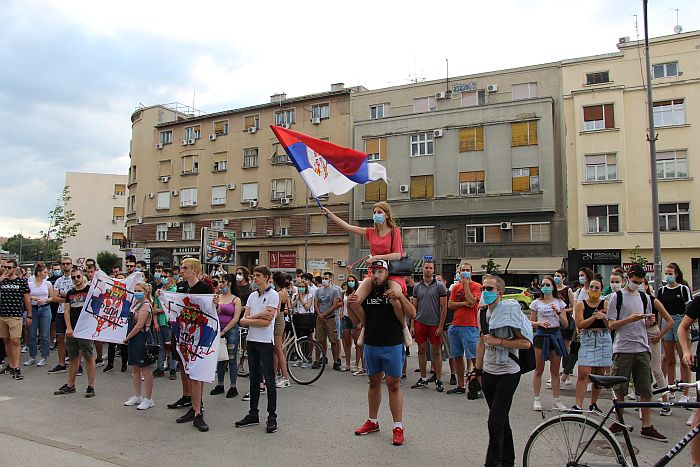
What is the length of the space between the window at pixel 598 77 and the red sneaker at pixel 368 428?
33.1 m

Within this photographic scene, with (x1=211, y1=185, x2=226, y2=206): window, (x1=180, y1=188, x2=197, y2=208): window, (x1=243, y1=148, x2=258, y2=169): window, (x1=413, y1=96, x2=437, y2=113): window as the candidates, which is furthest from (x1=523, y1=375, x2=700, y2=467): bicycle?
(x1=180, y1=188, x2=197, y2=208): window

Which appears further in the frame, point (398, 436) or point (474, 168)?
point (474, 168)

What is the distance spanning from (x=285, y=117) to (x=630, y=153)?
25.1 meters

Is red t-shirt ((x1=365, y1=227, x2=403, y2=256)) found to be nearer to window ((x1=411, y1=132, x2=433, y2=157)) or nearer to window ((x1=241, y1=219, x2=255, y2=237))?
window ((x1=411, y1=132, x2=433, y2=157))

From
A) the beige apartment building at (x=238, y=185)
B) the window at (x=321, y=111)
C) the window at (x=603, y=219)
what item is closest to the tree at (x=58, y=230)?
the beige apartment building at (x=238, y=185)

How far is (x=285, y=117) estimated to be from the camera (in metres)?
43.8

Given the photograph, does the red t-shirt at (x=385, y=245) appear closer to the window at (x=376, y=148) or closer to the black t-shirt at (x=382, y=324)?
the black t-shirt at (x=382, y=324)

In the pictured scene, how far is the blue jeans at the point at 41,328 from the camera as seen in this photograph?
1157 centimetres

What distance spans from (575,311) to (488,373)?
277cm

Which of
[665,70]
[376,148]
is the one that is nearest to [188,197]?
[376,148]

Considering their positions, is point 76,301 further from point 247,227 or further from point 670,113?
point 247,227

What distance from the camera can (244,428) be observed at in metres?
6.75

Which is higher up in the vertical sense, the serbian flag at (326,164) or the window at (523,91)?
the window at (523,91)

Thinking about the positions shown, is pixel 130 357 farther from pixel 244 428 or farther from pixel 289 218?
pixel 289 218
